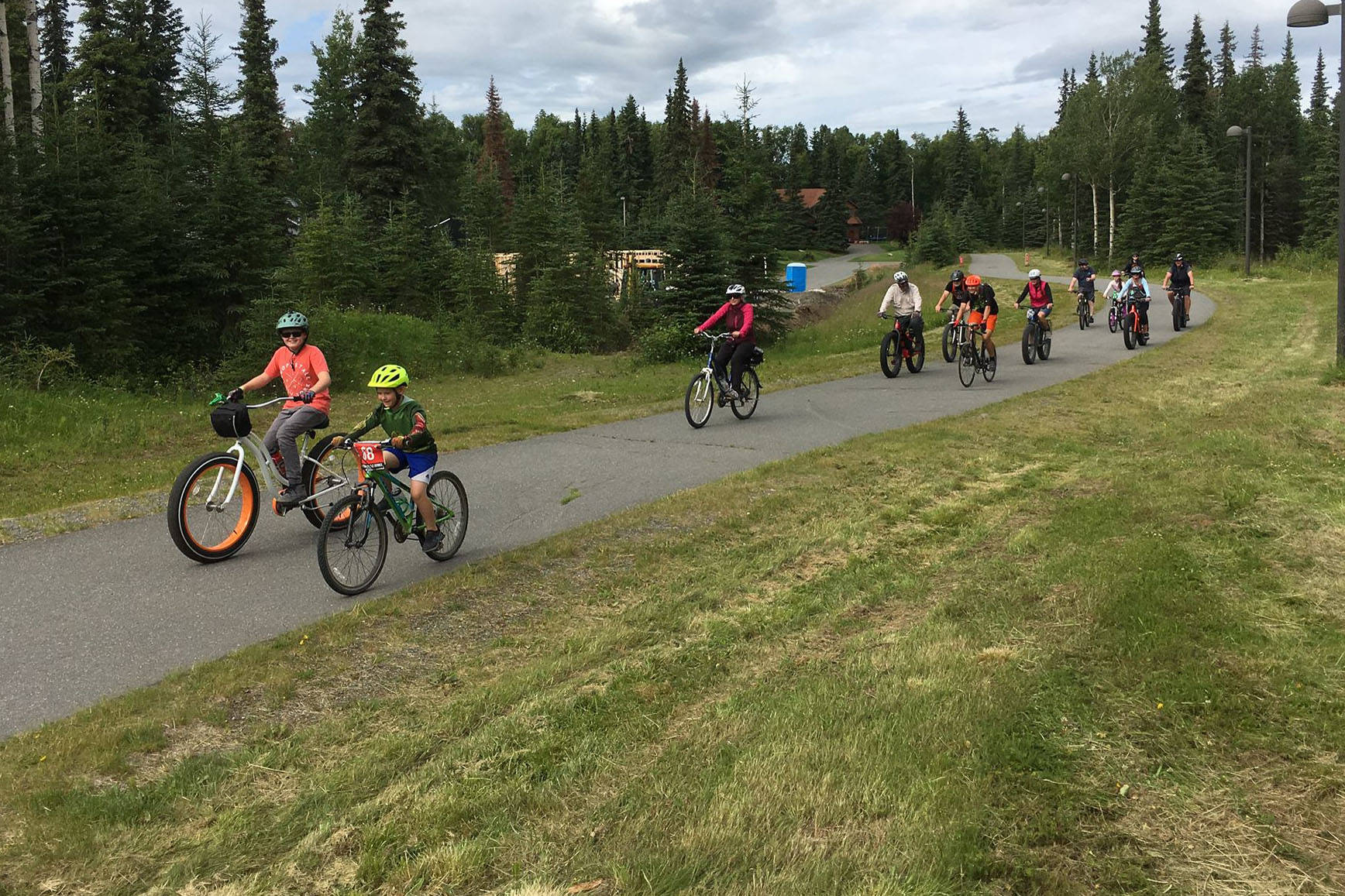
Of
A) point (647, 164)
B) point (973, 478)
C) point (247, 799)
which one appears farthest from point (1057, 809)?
point (647, 164)

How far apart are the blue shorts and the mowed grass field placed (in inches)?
137

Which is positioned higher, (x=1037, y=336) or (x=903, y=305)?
(x=903, y=305)

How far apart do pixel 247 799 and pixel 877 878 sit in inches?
92.3

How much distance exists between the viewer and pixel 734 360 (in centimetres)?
1409

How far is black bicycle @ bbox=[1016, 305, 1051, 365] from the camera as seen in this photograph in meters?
21.3

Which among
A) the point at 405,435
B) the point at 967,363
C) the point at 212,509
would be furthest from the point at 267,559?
the point at 967,363

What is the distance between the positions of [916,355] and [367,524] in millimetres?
15104

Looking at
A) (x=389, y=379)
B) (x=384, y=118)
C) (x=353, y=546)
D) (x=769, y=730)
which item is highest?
(x=384, y=118)

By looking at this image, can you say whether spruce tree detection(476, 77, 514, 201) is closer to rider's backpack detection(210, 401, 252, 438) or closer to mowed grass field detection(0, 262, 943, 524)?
mowed grass field detection(0, 262, 943, 524)

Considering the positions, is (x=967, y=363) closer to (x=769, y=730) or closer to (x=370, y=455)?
(x=370, y=455)

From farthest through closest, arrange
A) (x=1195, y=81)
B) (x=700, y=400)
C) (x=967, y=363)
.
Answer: (x=1195, y=81) < (x=967, y=363) < (x=700, y=400)

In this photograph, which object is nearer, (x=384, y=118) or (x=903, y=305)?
(x=903, y=305)

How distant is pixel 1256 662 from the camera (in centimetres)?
477

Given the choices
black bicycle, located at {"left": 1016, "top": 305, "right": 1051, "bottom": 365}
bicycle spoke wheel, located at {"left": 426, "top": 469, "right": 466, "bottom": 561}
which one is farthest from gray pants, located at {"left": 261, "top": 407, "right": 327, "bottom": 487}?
black bicycle, located at {"left": 1016, "top": 305, "right": 1051, "bottom": 365}
